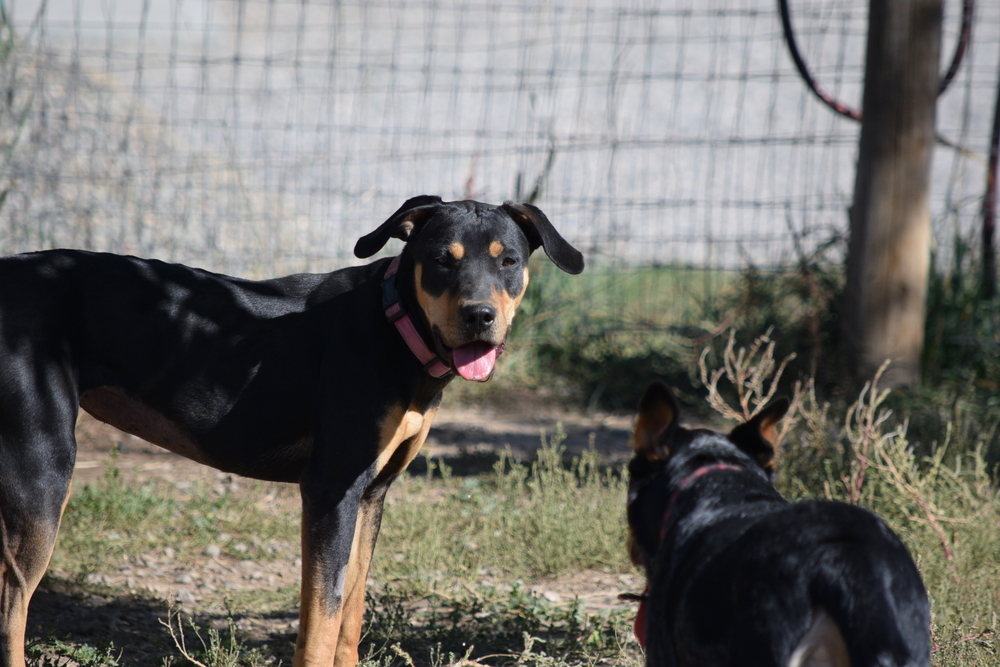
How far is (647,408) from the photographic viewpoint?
2.52 m

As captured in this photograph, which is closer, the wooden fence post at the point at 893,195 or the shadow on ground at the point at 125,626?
the shadow on ground at the point at 125,626

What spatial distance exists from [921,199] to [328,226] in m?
4.46

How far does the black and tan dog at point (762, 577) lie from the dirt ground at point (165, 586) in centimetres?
135

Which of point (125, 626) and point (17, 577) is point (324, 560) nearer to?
point (17, 577)

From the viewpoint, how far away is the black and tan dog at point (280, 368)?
287 centimetres

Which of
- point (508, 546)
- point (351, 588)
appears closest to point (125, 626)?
point (351, 588)

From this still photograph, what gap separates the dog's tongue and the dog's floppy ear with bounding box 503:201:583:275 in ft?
1.31

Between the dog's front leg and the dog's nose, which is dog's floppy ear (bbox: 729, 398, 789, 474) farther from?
the dog's front leg

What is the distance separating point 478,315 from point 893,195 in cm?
362

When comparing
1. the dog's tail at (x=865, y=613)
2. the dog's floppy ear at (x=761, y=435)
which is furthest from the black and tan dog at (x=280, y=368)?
the dog's tail at (x=865, y=613)

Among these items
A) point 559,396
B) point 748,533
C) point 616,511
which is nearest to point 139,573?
point 616,511

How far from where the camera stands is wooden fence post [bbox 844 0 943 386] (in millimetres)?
5418

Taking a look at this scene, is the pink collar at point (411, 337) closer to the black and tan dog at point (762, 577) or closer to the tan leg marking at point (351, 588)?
the tan leg marking at point (351, 588)

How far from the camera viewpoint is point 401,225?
3230 mm
